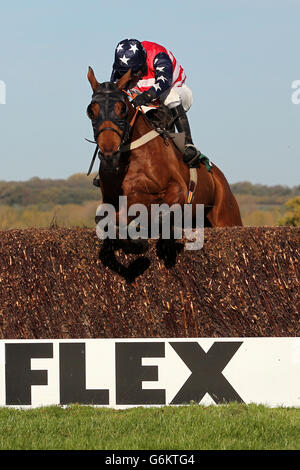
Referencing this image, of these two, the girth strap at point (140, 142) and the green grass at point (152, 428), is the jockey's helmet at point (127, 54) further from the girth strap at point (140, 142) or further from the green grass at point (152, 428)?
the green grass at point (152, 428)

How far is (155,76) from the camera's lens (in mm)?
8203

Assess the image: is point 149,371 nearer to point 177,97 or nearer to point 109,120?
point 109,120

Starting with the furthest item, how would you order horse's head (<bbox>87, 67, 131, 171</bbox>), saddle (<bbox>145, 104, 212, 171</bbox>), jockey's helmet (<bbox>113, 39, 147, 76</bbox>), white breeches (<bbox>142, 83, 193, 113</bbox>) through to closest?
1. white breeches (<bbox>142, 83, 193, 113</bbox>)
2. saddle (<bbox>145, 104, 212, 171</bbox>)
3. jockey's helmet (<bbox>113, 39, 147, 76</bbox>)
4. horse's head (<bbox>87, 67, 131, 171</bbox>)

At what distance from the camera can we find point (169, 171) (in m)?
7.96

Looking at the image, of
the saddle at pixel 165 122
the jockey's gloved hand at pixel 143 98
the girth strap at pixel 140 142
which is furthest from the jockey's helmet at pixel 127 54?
the girth strap at pixel 140 142

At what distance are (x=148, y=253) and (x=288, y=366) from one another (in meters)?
1.81

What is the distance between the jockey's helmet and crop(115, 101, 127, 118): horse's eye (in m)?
1.04

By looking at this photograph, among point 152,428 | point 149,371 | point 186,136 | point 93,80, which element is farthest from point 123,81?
point 152,428

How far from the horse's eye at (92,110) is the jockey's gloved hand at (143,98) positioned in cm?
111

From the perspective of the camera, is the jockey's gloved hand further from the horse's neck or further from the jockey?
the horse's neck

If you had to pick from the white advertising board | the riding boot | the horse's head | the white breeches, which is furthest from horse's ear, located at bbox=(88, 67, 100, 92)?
the white advertising board

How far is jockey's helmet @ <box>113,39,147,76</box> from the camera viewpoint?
7855 mm
